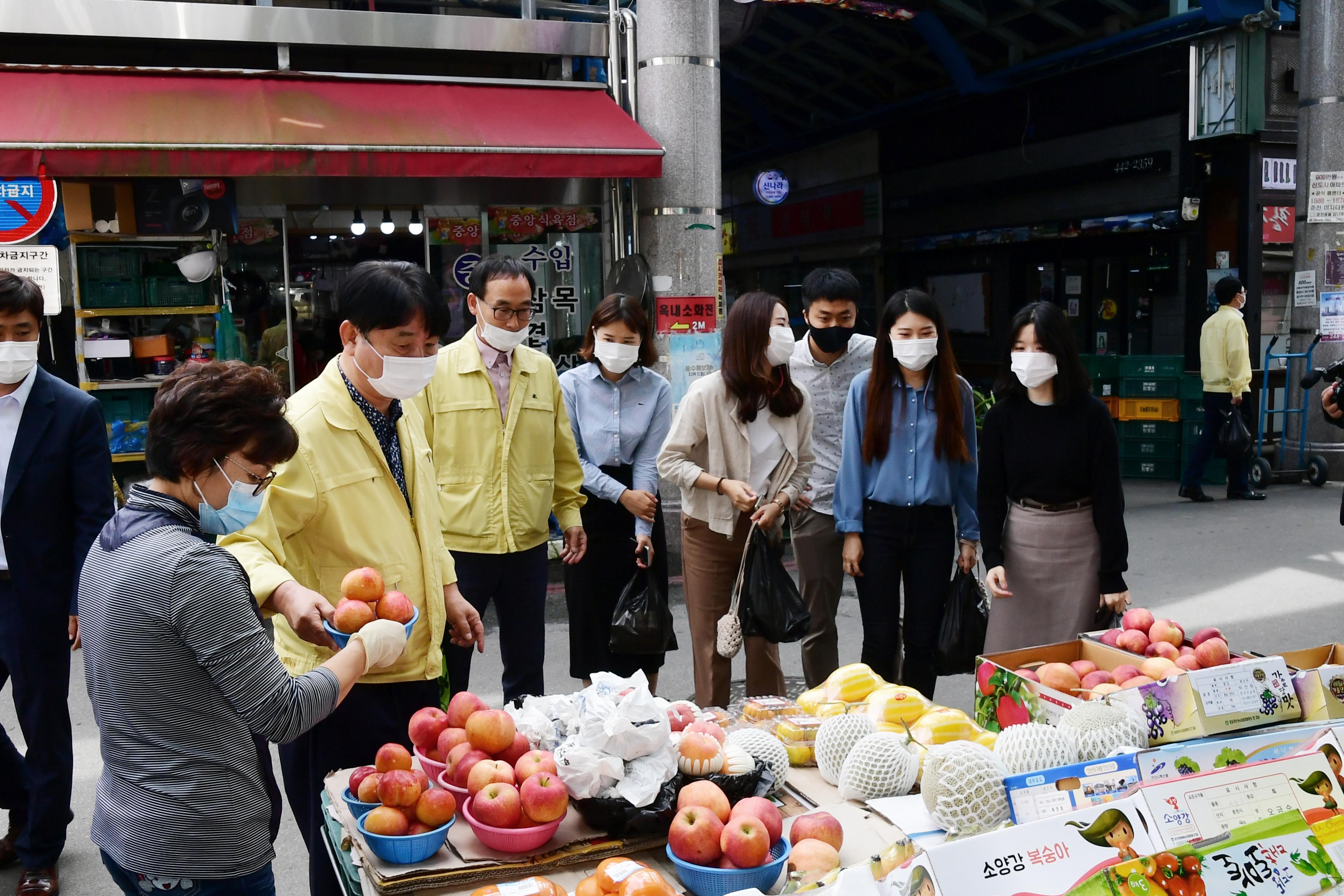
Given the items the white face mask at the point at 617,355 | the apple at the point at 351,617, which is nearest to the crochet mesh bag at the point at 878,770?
the apple at the point at 351,617

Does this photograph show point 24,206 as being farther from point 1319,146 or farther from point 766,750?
point 1319,146

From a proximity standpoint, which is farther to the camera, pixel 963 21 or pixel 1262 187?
pixel 963 21

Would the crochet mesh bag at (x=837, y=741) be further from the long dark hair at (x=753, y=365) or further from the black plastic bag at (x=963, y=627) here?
the long dark hair at (x=753, y=365)

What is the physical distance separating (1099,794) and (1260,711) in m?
0.86

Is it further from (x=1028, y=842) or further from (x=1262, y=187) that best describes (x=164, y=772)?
(x=1262, y=187)

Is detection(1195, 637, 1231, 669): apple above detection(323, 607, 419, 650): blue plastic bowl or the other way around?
the other way around

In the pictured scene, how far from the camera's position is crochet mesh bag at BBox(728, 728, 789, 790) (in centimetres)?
267

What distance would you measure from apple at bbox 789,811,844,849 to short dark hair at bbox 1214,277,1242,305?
9.88 m

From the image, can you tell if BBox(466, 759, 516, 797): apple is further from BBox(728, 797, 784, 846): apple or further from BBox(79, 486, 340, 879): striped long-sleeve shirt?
BBox(728, 797, 784, 846): apple

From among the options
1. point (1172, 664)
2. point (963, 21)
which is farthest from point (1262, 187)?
point (1172, 664)

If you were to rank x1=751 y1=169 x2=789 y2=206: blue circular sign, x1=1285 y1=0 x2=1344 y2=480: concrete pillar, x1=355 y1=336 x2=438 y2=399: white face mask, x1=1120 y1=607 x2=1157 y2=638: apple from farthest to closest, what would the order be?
x1=751 y1=169 x2=789 y2=206: blue circular sign, x1=1285 y1=0 x2=1344 y2=480: concrete pillar, x1=1120 y1=607 x2=1157 y2=638: apple, x1=355 y1=336 x2=438 y2=399: white face mask

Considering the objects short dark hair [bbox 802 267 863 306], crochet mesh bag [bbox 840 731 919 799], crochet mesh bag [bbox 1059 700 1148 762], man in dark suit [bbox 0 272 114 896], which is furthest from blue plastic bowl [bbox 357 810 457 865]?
short dark hair [bbox 802 267 863 306]

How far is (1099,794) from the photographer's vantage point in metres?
2.28

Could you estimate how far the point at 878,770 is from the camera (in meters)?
2.61
